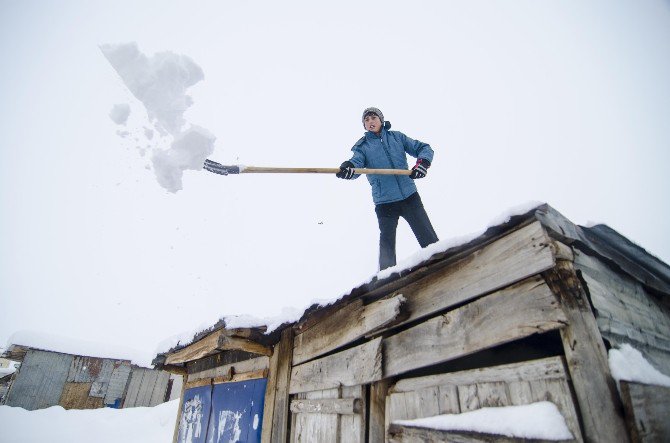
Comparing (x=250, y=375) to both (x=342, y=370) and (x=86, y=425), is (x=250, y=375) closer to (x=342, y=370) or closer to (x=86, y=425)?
(x=342, y=370)

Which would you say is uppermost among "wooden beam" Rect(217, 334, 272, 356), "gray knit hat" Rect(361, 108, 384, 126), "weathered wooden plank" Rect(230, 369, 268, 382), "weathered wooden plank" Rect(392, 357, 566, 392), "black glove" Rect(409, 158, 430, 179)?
"gray knit hat" Rect(361, 108, 384, 126)

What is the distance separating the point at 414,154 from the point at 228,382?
13.6 ft

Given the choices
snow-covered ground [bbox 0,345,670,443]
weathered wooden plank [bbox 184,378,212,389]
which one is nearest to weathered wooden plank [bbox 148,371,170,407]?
snow-covered ground [bbox 0,345,670,443]

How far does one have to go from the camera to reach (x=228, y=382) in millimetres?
4703

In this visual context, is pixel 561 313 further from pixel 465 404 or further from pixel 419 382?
pixel 419 382

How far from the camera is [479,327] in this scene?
6.03ft

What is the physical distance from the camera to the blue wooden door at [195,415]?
5.01 meters

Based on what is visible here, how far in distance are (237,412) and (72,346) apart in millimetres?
20745

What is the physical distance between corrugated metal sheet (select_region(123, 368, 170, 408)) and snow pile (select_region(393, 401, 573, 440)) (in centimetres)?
2406

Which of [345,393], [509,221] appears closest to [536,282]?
[509,221]

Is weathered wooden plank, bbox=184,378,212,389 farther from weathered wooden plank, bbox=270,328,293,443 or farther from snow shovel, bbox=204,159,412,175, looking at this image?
snow shovel, bbox=204,159,412,175

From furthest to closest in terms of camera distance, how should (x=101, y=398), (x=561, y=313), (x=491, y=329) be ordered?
(x=101, y=398), (x=491, y=329), (x=561, y=313)

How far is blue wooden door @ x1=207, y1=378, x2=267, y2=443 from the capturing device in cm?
389

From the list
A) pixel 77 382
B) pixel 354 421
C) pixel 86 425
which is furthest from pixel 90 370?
pixel 354 421
